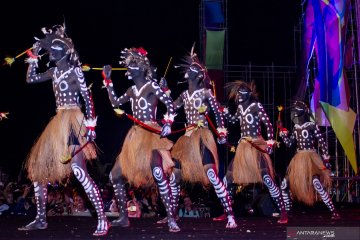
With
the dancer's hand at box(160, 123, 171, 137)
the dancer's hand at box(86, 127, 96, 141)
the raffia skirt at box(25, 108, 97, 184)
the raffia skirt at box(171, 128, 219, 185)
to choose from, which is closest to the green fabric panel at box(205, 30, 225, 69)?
the raffia skirt at box(171, 128, 219, 185)

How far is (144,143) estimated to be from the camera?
5.63 metres

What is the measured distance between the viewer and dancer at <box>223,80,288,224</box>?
23.8 feet

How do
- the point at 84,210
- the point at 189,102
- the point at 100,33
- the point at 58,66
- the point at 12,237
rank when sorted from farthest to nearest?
the point at 100,33, the point at 84,210, the point at 189,102, the point at 58,66, the point at 12,237

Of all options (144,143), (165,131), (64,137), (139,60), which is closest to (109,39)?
(139,60)

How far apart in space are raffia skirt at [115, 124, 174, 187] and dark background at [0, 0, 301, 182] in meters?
5.27

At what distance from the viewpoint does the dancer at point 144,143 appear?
5.61 meters

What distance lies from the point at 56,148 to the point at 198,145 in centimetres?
189

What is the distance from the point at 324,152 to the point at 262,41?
578cm

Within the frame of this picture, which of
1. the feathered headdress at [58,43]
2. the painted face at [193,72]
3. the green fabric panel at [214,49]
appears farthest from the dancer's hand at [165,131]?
the green fabric panel at [214,49]

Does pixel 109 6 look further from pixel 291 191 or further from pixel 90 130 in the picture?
pixel 90 130

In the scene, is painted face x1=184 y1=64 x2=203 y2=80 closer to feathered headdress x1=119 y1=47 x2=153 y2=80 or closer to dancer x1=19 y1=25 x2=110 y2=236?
feathered headdress x1=119 y1=47 x2=153 y2=80

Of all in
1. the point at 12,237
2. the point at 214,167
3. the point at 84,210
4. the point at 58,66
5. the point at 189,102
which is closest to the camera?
the point at 12,237

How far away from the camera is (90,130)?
516 centimetres

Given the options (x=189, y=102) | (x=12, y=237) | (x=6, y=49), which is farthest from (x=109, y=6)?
(x=12, y=237)
